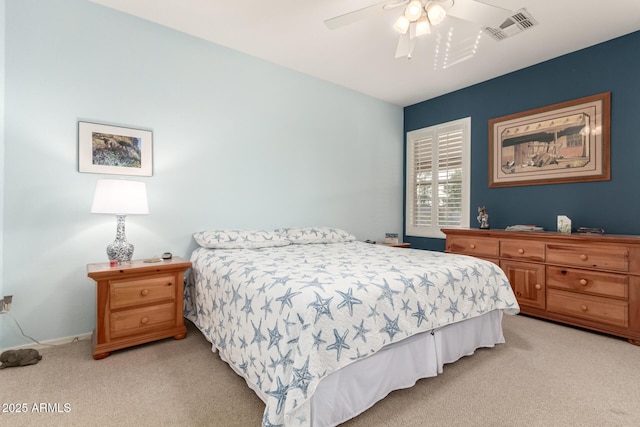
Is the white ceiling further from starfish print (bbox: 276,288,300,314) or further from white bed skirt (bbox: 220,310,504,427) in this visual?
white bed skirt (bbox: 220,310,504,427)

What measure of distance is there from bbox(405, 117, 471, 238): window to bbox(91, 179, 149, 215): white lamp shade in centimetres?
374

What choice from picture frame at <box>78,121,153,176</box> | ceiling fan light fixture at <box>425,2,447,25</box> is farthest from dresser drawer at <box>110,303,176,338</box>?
ceiling fan light fixture at <box>425,2,447,25</box>

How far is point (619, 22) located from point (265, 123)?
3410mm

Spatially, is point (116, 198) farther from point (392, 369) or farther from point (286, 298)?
point (392, 369)

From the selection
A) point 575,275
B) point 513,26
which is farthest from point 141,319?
point 513,26

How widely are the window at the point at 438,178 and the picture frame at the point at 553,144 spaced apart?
1.38ft

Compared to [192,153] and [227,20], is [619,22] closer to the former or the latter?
[227,20]

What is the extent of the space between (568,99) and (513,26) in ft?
3.77

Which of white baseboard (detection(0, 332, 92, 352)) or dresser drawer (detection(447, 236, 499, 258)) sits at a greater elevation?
dresser drawer (detection(447, 236, 499, 258))

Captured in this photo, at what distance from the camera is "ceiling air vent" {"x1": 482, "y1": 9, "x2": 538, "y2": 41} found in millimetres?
2573

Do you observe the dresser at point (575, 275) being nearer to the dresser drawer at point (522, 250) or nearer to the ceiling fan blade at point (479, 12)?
the dresser drawer at point (522, 250)

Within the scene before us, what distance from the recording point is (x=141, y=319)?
92.3 inches

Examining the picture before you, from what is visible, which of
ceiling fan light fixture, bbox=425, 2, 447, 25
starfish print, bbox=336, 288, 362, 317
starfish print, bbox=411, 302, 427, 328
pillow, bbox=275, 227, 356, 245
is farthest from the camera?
pillow, bbox=275, 227, 356, 245

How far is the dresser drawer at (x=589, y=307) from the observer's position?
2547 mm
